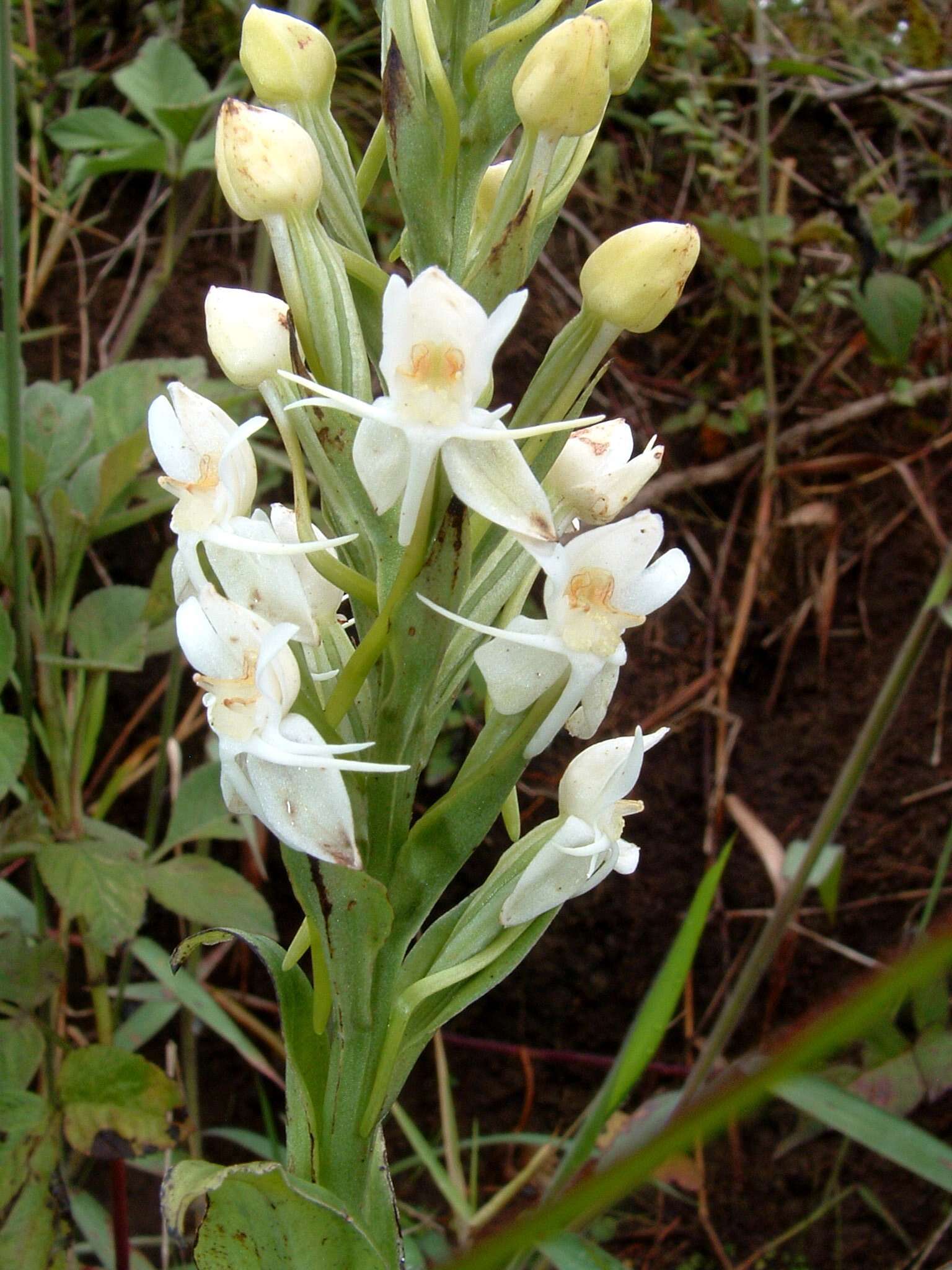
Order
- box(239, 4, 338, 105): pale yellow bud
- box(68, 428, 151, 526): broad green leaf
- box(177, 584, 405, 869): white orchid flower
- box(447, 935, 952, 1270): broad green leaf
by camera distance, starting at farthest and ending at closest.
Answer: box(68, 428, 151, 526): broad green leaf → box(239, 4, 338, 105): pale yellow bud → box(177, 584, 405, 869): white orchid flower → box(447, 935, 952, 1270): broad green leaf

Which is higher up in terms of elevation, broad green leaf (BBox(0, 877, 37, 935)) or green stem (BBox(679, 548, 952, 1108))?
green stem (BBox(679, 548, 952, 1108))

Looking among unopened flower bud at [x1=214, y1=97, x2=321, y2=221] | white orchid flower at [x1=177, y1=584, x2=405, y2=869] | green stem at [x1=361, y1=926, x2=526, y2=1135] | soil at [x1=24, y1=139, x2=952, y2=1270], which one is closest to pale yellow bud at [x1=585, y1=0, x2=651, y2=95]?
unopened flower bud at [x1=214, y1=97, x2=321, y2=221]

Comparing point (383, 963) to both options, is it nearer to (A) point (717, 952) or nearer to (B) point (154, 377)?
(B) point (154, 377)

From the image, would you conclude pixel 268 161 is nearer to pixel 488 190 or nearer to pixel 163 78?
pixel 488 190

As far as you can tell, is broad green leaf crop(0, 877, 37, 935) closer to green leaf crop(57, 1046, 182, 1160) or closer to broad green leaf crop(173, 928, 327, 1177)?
green leaf crop(57, 1046, 182, 1160)

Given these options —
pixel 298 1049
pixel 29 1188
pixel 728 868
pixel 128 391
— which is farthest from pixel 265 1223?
pixel 728 868

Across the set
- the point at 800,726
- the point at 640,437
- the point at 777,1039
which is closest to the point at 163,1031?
the point at 800,726
